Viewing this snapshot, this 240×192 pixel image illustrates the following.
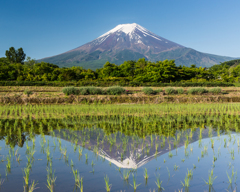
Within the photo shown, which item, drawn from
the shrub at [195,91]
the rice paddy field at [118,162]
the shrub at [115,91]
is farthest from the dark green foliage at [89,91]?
the rice paddy field at [118,162]

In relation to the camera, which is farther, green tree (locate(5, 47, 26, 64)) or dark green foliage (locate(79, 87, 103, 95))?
green tree (locate(5, 47, 26, 64))

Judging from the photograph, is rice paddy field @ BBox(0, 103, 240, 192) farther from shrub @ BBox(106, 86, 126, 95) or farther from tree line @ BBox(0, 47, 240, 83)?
tree line @ BBox(0, 47, 240, 83)

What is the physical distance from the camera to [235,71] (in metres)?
63.9

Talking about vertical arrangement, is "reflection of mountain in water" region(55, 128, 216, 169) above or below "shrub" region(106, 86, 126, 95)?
below

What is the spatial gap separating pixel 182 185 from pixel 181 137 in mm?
2894

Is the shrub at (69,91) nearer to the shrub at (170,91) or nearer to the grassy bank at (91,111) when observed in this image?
the grassy bank at (91,111)

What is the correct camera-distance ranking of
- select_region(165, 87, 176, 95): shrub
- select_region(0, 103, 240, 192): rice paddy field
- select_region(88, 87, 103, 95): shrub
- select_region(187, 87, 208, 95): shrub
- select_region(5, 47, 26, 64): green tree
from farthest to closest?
1. select_region(5, 47, 26, 64): green tree
2. select_region(187, 87, 208, 95): shrub
3. select_region(165, 87, 176, 95): shrub
4. select_region(88, 87, 103, 95): shrub
5. select_region(0, 103, 240, 192): rice paddy field

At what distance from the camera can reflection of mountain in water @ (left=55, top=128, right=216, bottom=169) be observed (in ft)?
13.3

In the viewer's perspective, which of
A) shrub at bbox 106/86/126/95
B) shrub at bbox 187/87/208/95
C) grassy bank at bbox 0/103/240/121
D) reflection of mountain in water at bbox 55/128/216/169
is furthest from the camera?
shrub at bbox 187/87/208/95

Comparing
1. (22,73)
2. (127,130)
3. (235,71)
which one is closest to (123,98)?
(127,130)

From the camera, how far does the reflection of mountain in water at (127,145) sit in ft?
13.3

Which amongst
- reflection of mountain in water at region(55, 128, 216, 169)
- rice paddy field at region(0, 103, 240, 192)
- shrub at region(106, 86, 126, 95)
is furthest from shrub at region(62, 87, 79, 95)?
reflection of mountain in water at region(55, 128, 216, 169)

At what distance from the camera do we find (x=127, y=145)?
16.0 feet

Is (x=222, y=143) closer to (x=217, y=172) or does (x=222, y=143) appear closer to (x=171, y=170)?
(x=217, y=172)
